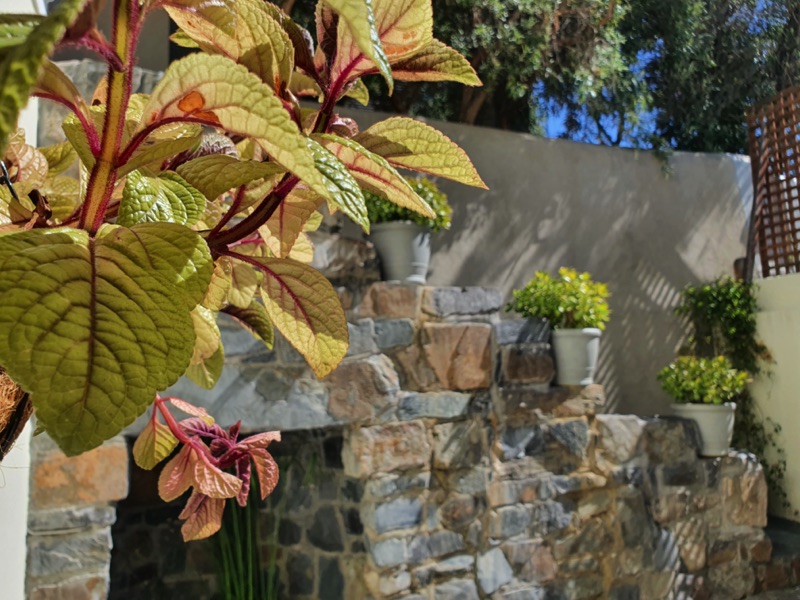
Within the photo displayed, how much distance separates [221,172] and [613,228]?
168 inches

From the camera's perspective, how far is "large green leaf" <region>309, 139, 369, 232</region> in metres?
0.24

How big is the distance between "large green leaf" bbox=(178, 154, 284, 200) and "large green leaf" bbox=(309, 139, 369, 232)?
0.14 feet

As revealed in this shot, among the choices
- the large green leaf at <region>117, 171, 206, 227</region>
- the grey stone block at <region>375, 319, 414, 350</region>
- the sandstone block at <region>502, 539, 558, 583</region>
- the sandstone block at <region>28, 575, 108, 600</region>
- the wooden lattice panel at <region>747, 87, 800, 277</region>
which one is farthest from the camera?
the wooden lattice panel at <region>747, 87, 800, 277</region>

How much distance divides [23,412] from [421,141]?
0.22 meters

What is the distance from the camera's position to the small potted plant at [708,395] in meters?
3.37

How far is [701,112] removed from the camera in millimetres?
4766

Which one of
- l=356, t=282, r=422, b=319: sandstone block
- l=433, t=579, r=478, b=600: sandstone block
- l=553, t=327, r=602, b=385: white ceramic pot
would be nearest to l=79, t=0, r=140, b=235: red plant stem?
l=356, t=282, r=422, b=319: sandstone block

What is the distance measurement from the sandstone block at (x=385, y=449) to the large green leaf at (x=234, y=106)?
247 cm

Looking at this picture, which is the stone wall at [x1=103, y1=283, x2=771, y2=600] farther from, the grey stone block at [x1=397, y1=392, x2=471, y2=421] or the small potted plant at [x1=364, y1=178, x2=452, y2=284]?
the small potted plant at [x1=364, y1=178, x2=452, y2=284]

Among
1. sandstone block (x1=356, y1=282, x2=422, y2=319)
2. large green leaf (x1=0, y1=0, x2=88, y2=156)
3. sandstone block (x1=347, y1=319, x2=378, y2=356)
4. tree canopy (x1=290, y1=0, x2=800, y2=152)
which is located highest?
tree canopy (x1=290, y1=0, x2=800, y2=152)

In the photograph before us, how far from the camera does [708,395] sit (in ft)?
11.2

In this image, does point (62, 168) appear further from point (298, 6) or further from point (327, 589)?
point (298, 6)

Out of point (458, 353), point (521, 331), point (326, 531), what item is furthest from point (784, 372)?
point (326, 531)

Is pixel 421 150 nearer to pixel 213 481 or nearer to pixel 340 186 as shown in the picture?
pixel 340 186
